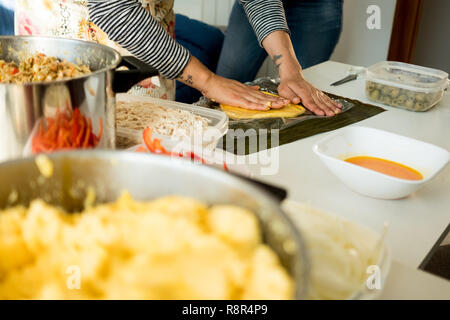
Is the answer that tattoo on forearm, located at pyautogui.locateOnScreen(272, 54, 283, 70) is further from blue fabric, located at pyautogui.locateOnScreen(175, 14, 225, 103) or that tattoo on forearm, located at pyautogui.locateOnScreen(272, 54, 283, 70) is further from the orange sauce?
blue fabric, located at pyautogui.locateOnScreen(175, 14, 225, 103)

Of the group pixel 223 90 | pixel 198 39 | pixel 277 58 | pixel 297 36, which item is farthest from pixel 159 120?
pixel 198 39

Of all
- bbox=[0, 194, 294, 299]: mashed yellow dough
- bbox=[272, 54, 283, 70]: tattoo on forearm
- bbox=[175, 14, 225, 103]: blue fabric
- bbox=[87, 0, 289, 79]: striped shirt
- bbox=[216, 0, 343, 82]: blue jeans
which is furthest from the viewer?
bbox=[175, 14, 225, 103]: blue fabric

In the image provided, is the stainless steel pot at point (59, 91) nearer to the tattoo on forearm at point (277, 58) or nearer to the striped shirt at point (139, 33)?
the striped shirt at point (139, 33)

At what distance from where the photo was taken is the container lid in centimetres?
135

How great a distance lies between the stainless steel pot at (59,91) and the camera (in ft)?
1.89

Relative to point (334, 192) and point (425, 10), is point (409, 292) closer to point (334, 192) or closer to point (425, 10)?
point (334, 192)

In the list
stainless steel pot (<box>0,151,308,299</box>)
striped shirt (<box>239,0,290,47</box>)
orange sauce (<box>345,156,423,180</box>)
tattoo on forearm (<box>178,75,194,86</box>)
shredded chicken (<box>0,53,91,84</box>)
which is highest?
striped shirt (<box>239,0,290,47</box>)

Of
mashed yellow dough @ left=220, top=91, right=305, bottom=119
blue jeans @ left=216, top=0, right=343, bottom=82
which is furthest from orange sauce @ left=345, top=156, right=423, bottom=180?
blue jeans @ left=216, top=0, right=343, bottom=82

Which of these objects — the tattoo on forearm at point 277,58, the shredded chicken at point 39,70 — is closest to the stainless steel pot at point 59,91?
the shredded chicken at point 39,70

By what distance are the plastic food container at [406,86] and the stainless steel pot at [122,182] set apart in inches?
44.0

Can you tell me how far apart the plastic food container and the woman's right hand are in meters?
0.32

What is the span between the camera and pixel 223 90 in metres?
1.30

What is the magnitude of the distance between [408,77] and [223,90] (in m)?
0.60
